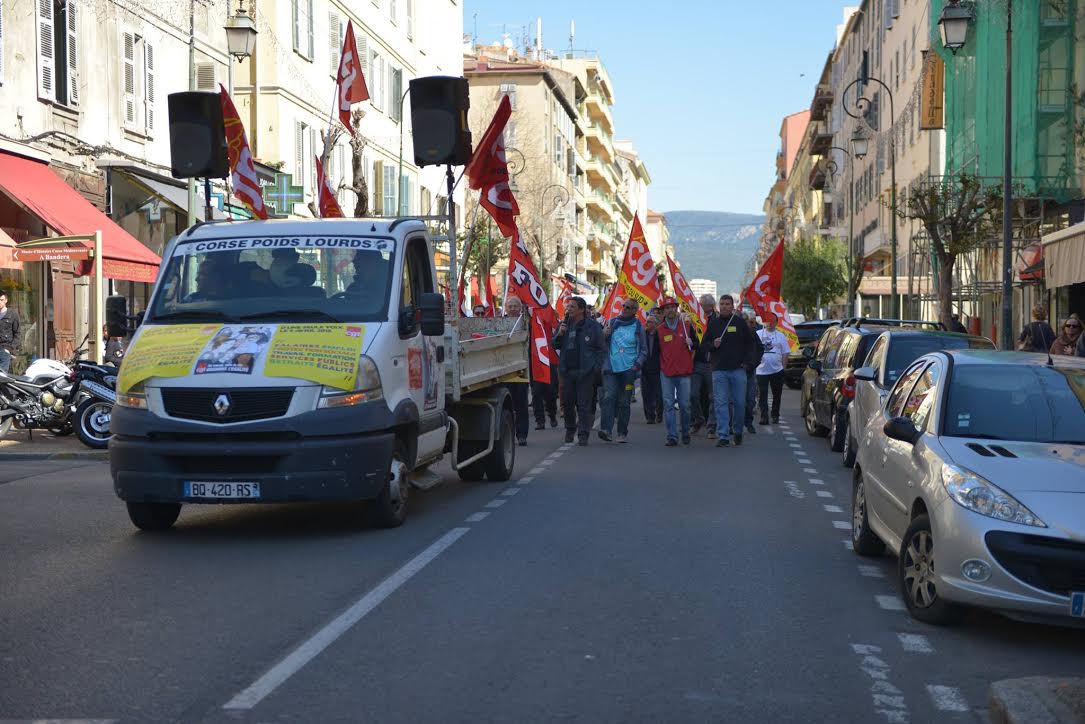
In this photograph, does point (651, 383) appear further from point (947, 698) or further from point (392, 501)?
point (947, 698)

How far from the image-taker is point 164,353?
1008 centimetres

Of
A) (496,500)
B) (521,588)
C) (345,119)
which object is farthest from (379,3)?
(521,588)

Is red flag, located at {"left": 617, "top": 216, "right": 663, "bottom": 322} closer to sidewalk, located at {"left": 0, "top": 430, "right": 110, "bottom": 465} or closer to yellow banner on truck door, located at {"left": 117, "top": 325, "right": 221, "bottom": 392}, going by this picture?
sidewalk, located at {"left": 0, "top": 430, "right": 110, "bottom": 465}

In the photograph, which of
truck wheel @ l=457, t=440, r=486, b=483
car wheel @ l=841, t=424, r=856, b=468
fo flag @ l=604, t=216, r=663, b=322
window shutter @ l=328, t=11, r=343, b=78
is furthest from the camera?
window shutter @ l=328, t=11, r=343, b=78

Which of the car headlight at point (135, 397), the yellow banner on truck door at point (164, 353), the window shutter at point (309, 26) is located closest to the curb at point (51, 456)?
the yellow banner on truck door at point (164, 353)

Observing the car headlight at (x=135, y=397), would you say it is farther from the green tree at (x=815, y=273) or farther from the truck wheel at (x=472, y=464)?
the green tree at (x=815, y=273)

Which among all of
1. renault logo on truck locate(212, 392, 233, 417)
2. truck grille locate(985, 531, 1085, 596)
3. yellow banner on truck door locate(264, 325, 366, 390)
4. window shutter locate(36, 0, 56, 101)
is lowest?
truck grille locate(985, 531, 1085, 596)

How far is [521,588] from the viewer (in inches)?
325

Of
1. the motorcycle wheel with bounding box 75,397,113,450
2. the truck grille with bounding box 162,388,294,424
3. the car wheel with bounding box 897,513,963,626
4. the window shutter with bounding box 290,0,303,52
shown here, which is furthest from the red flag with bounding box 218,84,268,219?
the window shutter with bounding box 290,0,303,52

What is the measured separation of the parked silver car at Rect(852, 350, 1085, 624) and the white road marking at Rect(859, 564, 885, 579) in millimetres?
241

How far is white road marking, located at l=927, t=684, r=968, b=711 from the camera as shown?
5.78m

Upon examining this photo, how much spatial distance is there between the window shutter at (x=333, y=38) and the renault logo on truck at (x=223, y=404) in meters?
29.9

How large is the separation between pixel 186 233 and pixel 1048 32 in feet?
83.8

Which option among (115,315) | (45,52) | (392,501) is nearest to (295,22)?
(45,52)
